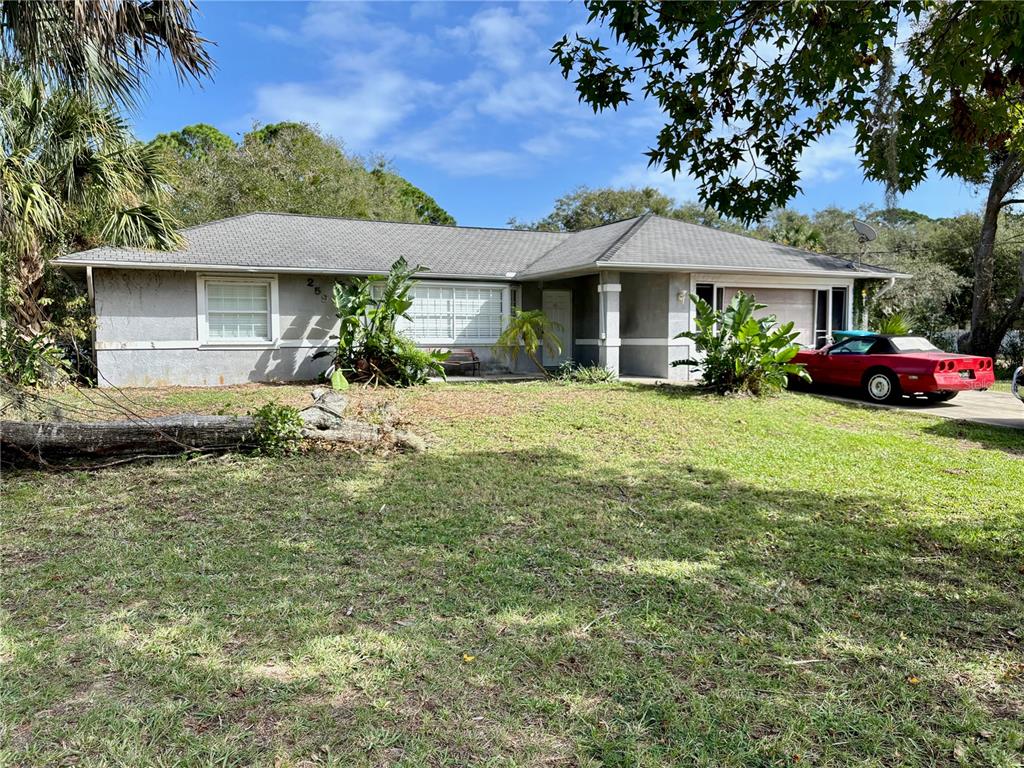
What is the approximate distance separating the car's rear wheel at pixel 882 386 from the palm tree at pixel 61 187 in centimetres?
1410

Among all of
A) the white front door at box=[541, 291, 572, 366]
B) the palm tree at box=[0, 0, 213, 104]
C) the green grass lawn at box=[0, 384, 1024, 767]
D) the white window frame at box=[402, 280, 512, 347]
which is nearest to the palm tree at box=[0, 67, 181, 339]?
the palm tree at box=[0, 0, 213, 104]

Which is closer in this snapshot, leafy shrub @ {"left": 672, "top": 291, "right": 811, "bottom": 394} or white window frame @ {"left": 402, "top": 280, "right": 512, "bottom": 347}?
leafy shrub @ {"left": 672, "top": 291, "right": 811, "bottom": 394}

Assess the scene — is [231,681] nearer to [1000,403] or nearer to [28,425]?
[28,425]

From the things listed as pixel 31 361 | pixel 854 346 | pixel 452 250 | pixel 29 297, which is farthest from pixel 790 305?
pixel 29 297

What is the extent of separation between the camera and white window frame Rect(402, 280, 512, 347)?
16703mm

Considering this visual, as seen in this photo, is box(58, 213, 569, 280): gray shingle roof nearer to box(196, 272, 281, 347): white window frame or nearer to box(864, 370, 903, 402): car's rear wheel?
box(196, 272, 281, 347): white window frame

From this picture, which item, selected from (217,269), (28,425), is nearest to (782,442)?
(28,425)

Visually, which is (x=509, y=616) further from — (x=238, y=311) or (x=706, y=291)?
(x=706, y=291)

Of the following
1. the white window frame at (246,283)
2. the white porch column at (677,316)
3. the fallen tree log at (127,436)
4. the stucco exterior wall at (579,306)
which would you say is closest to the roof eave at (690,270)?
the white porch column at (677,316)

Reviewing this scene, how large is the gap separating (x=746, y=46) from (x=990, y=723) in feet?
17.1

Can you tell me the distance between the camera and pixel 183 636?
10.8 ft

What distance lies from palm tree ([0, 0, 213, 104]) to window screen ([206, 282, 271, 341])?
9312mm

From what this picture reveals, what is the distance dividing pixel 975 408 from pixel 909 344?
1.63 meters

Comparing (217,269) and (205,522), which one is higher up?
(217,269)
